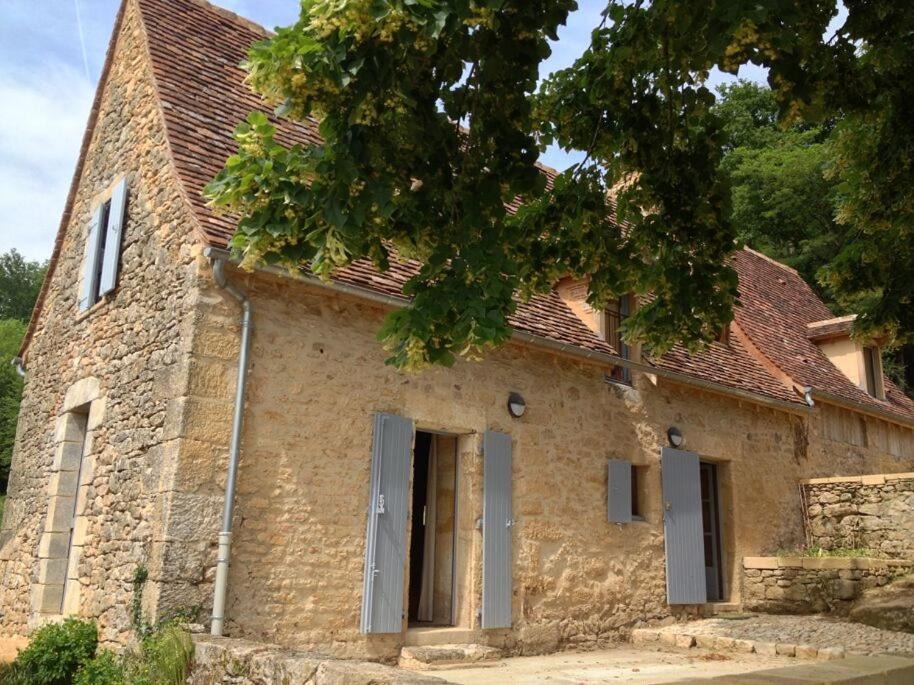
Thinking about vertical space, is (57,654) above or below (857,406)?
below

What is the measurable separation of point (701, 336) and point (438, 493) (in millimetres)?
4066

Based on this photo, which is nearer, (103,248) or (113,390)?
(113,390)

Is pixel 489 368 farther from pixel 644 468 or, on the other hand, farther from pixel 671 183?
pixel 671 183

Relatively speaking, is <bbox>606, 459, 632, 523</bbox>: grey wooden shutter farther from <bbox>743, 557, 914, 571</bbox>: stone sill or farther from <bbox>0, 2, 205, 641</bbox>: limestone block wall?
<bbox>0, 2, 205, 641</bbox>: limestone block wall

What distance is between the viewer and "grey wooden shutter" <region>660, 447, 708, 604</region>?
10016mm

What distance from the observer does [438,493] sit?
870 centimetres

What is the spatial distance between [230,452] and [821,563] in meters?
7.81

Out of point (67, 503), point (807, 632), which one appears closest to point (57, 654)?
point (67, 503)

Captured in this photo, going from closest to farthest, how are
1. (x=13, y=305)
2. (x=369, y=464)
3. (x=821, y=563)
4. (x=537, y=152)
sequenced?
1. (x=537, y=152)
2. (x=369, y=464)
3. (x=821, y=563)
4. (x=13, y=305)

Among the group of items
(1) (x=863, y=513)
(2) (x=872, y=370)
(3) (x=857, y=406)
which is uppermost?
(2) (x=872, y=370)

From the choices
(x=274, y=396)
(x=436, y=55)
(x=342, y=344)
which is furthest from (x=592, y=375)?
(x=436, y=55)

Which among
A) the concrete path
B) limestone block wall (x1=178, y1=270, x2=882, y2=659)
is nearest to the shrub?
limestone block wall (x1=178, y1=270, x2=882, y2=659)

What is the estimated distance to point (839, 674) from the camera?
4.31 metres

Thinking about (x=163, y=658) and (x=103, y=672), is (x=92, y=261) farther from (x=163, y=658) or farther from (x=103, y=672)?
(x=163, y=658)
